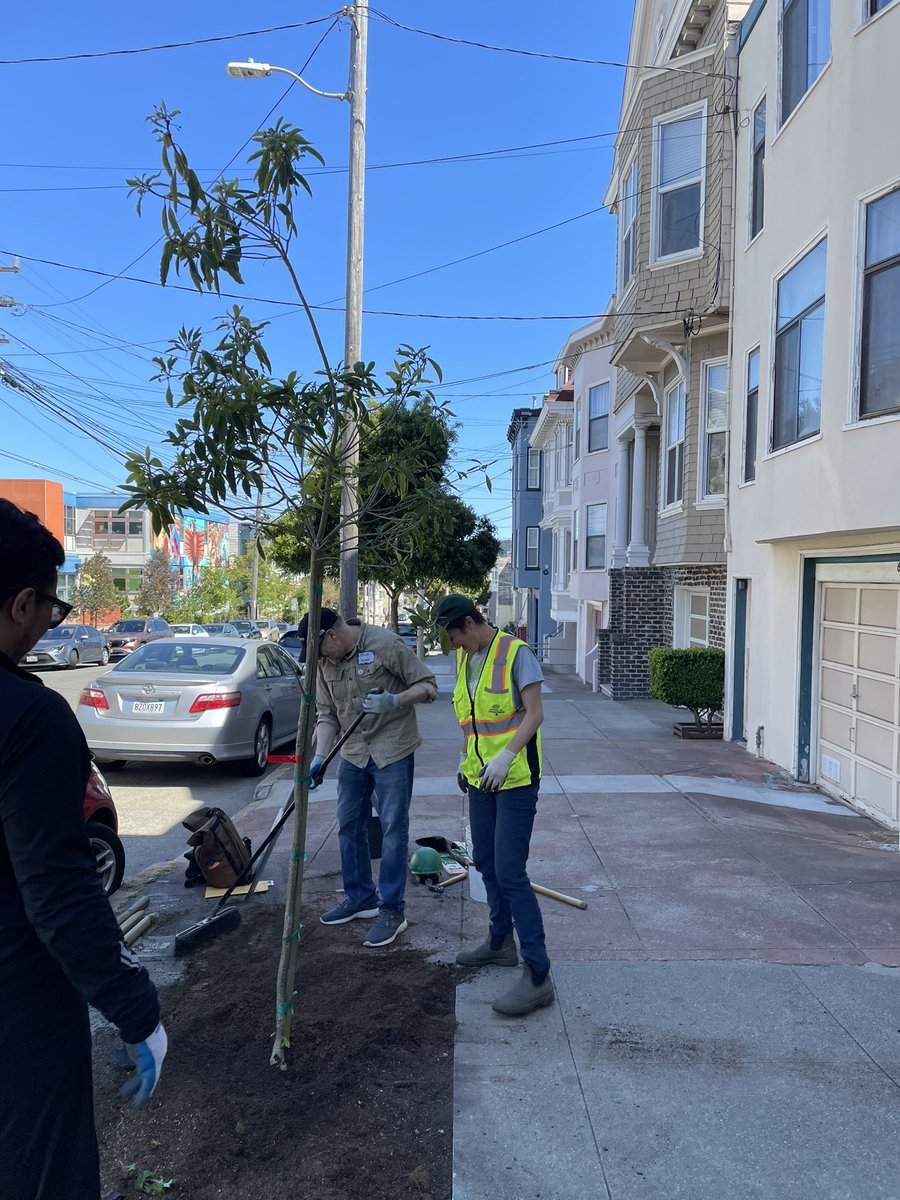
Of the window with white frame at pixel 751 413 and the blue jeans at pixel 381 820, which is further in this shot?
the window with white frame at pixel 751 413

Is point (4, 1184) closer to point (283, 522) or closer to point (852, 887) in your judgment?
point (283, 522)

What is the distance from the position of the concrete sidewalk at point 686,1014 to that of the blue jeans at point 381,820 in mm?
243

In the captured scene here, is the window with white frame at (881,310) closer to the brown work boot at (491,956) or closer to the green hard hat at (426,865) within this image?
the green hard hat at (426,865)

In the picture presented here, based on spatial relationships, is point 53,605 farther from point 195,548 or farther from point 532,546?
point 195,548

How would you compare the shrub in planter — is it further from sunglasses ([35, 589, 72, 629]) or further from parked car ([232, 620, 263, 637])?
parked car ([232, 620, 263, 637])

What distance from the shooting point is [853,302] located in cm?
661

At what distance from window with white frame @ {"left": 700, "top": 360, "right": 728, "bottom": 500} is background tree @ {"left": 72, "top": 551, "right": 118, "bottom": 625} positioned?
112 feet

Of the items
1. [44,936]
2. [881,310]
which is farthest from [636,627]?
[44,936]

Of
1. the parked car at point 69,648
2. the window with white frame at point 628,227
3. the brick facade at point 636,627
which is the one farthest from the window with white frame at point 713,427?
the parked car at point 69,648

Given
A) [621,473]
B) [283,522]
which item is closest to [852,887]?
[283,522]

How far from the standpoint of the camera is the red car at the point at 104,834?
503 cm

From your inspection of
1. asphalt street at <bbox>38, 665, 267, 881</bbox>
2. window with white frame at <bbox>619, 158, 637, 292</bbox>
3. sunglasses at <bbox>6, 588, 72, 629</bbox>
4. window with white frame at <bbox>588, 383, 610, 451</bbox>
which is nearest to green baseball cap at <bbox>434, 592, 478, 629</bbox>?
sunglasses at <bbox>6, 588, 72, 629</bbox>

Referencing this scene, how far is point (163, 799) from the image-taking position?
27.7ft

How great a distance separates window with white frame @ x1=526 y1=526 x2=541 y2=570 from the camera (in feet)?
124
